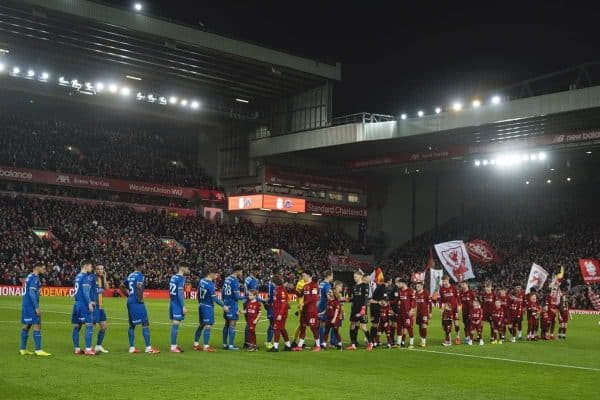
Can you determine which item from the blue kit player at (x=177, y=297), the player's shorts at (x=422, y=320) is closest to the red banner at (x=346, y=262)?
the player's shorts at (x=422, y=320)

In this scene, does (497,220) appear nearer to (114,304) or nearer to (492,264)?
(492,264)

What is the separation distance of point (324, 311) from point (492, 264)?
40239 millimetres

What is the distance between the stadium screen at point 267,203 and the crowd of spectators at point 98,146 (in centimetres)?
331

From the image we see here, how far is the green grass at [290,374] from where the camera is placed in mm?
12250

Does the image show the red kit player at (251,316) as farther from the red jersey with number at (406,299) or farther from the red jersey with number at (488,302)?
the red jersey with number at (488,302)

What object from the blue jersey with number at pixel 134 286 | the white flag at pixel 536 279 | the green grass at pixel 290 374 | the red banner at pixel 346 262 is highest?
the red banner at pixel 346 262

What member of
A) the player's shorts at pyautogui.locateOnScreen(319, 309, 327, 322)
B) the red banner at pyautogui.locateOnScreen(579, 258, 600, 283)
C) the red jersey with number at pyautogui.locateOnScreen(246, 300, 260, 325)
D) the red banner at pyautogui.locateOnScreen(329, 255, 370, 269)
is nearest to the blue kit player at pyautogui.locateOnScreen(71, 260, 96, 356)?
the red jersey with number at pyautogui.locateOnScreen(246, 300, 260, 325)

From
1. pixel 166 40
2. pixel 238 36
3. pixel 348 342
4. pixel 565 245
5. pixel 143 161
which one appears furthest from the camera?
pixel 143 161

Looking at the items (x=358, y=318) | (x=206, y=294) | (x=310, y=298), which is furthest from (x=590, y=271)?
(x=206, y=294)

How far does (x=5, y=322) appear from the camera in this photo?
24781 millimetres

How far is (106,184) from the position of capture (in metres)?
60.6

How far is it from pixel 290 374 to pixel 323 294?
19.4 ft

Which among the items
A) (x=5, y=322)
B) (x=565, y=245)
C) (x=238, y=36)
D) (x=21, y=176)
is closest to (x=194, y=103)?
(x=238, y=36)

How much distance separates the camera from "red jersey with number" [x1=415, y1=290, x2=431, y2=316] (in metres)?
22.4
